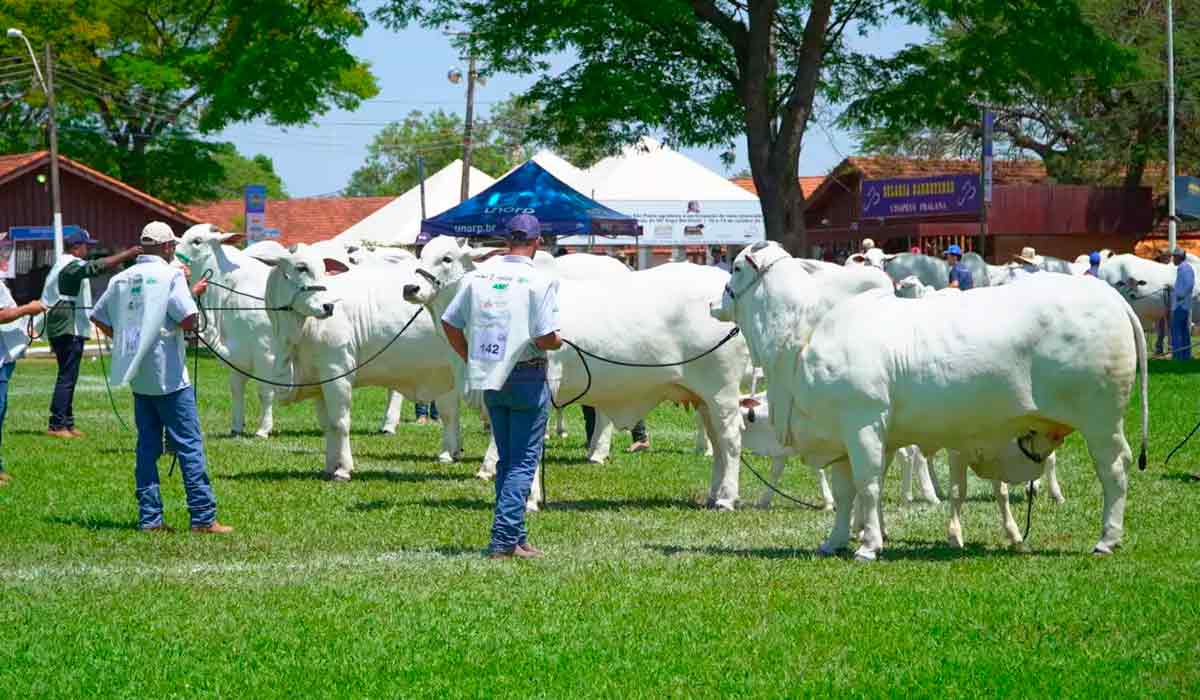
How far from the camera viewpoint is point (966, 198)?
45344 mm

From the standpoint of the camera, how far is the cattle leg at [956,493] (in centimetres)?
1128

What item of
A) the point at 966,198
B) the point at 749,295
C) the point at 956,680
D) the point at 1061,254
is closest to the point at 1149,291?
the point at 966,198

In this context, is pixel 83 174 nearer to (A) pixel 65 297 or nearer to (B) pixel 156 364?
(A) pixel 65 297

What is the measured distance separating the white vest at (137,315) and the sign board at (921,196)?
3399cm

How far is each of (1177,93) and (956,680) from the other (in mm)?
48934

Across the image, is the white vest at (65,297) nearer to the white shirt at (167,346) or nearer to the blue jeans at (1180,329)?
the white shirt at (167,346)

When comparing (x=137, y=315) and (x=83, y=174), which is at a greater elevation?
(x=83, y=174)

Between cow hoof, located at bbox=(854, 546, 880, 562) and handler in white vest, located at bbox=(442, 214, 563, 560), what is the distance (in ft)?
6.78

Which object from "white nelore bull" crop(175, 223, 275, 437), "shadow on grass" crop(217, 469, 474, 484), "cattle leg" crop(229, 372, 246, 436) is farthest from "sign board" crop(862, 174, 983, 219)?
"shadow on grass" crop(217, 469, 474, 484)

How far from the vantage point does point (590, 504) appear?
13.8 metres

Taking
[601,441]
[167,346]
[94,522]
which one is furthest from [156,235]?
[601,441]

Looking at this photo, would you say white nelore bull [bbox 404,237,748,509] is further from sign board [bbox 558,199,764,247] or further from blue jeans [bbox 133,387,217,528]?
sign board [bbox 558,199,764,247]

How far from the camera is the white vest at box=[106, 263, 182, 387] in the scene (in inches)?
461

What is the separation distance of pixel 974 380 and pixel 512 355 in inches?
115
